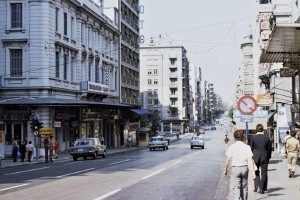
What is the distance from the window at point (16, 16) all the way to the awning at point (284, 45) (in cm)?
2714

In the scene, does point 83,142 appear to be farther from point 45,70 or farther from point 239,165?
point 239,165

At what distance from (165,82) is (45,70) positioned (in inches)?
3843

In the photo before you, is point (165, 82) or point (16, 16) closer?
point (16, 16)

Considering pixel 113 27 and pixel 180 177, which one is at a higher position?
pixel 113 27

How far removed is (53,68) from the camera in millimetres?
46938

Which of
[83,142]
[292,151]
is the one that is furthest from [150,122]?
[292,151]

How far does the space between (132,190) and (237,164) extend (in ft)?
19.9

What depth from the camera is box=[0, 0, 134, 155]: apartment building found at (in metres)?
45.2

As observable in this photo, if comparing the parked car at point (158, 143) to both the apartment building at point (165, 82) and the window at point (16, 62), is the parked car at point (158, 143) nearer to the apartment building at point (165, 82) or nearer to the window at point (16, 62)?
the window at point (16, 62)

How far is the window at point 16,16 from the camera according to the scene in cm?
4578

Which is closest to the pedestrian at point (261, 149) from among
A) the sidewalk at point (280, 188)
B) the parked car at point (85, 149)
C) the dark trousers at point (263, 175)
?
the dark trousers at point (263, 175)

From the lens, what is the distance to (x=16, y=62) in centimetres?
4591

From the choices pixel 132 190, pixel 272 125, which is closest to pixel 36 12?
pixel 272 125

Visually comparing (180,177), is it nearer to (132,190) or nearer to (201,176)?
(201,176)
